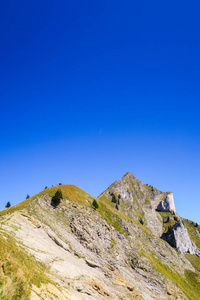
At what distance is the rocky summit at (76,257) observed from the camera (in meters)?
21.9

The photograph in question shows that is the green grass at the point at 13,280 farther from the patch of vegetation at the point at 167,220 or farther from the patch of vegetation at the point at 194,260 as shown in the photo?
the patch of vegetation at the point at 167,220

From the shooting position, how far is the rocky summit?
21875 mm

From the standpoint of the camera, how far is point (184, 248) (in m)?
137

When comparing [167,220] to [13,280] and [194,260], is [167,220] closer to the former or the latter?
[194,260]

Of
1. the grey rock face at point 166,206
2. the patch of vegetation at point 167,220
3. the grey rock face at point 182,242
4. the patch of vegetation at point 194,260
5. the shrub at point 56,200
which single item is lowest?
the patch of vegetation at point 194,260

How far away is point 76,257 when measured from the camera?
4484cm

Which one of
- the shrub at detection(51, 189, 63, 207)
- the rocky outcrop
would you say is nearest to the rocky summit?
the shrub at detection(51, 189, 63, 207)

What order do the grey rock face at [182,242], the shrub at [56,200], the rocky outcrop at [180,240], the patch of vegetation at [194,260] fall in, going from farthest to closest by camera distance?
the grey rock face at [182,242]
the rocky outcrop at [180,240]
the patch of vegetation at [194,260]
the shrub at [56,200]

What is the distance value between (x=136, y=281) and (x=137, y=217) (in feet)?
350

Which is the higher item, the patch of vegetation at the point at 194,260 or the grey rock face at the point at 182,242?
the grey rock face at the point at 182,242

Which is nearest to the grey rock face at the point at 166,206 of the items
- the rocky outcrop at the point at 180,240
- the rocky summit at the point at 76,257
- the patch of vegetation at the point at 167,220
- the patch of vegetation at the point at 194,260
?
the patch of vegetation at the point at 167,220

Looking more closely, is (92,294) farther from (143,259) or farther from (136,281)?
(143,259)

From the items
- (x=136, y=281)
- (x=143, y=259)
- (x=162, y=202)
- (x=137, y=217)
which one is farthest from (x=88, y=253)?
(x=162, y=202)

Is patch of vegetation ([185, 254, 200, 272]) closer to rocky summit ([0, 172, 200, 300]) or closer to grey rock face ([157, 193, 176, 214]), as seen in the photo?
rocky summit ([0, 172, 200, 300])
